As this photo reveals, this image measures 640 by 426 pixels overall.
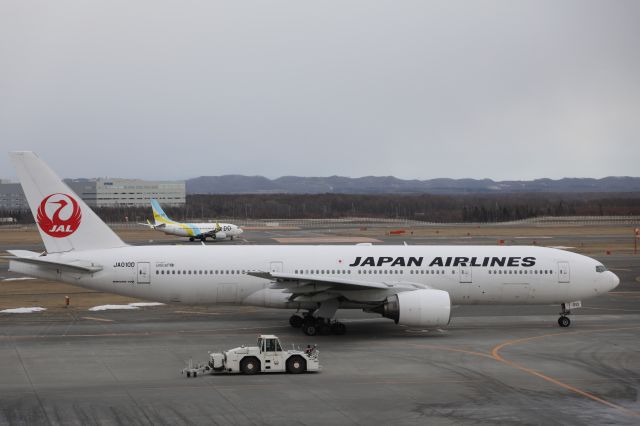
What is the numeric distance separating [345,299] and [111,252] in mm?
10006

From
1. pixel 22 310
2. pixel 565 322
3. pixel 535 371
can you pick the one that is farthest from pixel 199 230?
pixel 535 371

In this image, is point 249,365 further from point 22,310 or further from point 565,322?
point 22,310

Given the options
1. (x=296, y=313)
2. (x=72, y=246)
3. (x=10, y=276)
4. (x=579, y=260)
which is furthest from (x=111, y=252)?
(x=10, y=276)

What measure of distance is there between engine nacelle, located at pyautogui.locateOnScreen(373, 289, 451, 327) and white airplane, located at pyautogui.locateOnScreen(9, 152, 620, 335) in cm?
9

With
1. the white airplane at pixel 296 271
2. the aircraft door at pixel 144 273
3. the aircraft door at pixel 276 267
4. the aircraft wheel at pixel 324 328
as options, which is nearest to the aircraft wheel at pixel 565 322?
the white airplane at pixel 296 271

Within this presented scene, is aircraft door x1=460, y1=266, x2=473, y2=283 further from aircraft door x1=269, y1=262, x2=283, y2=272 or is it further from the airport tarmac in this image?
aircraft door x1=269, y1=262, x2=283, y2=272

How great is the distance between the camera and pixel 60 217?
34062 millimetres

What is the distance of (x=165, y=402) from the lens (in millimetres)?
21984

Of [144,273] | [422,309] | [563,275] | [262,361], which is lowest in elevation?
[262,361]

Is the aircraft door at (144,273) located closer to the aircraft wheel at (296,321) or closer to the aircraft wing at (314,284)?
the aircraft wing at (314,284)

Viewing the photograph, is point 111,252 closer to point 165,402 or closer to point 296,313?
point 296,313

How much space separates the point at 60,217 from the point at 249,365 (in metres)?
12.9

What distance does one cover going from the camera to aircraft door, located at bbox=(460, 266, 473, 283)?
35000mm

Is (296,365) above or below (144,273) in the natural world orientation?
below
